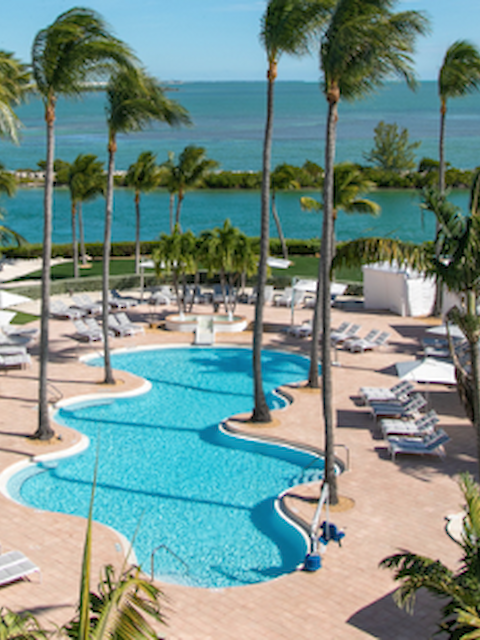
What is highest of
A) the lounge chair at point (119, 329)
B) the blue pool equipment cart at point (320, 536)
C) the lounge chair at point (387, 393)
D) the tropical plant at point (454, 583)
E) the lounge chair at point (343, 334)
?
the tropical plant at point (454, 583)

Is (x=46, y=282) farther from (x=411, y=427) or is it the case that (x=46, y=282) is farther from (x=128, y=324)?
(x=128, y=324)

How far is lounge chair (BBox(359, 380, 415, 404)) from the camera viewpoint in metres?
18.6

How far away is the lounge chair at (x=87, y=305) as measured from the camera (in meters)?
27.9

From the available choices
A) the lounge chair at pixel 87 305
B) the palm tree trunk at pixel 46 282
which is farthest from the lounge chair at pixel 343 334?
the palm tree trunk at pixel 46 282

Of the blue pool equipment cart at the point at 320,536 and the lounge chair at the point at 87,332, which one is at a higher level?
the lounge chair at the point at 87,332

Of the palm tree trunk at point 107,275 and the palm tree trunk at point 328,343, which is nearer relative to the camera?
the palm tree trunk at point 328,343

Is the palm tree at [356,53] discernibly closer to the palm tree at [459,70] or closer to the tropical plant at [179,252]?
the palm tree at [459,70]

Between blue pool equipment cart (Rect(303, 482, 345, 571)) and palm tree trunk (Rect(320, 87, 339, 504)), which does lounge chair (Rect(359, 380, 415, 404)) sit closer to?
palm tree trunk (Rect(320, 87, 339, 504))

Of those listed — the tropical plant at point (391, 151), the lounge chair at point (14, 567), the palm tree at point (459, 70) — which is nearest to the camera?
the lounge chair at point (14, 567)

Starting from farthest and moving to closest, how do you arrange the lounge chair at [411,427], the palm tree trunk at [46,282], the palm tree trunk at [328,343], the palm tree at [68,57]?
the lounge chair at [411,427]
the palm tree trunk at [46,282]
the palm tree at [68,57]
the palm tree trunk at [328,343]

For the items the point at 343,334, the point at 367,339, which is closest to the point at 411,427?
the point at 367,339

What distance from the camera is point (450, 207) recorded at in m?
11.1

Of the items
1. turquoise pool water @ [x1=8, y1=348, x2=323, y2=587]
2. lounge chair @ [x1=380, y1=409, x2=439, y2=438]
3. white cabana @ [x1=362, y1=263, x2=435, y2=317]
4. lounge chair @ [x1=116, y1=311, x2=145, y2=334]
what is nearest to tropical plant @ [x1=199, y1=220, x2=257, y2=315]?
lounge chair @ [x1=116, y1=311, x2=145, y2=334]

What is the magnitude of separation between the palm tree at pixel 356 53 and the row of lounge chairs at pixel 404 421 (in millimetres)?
2910
